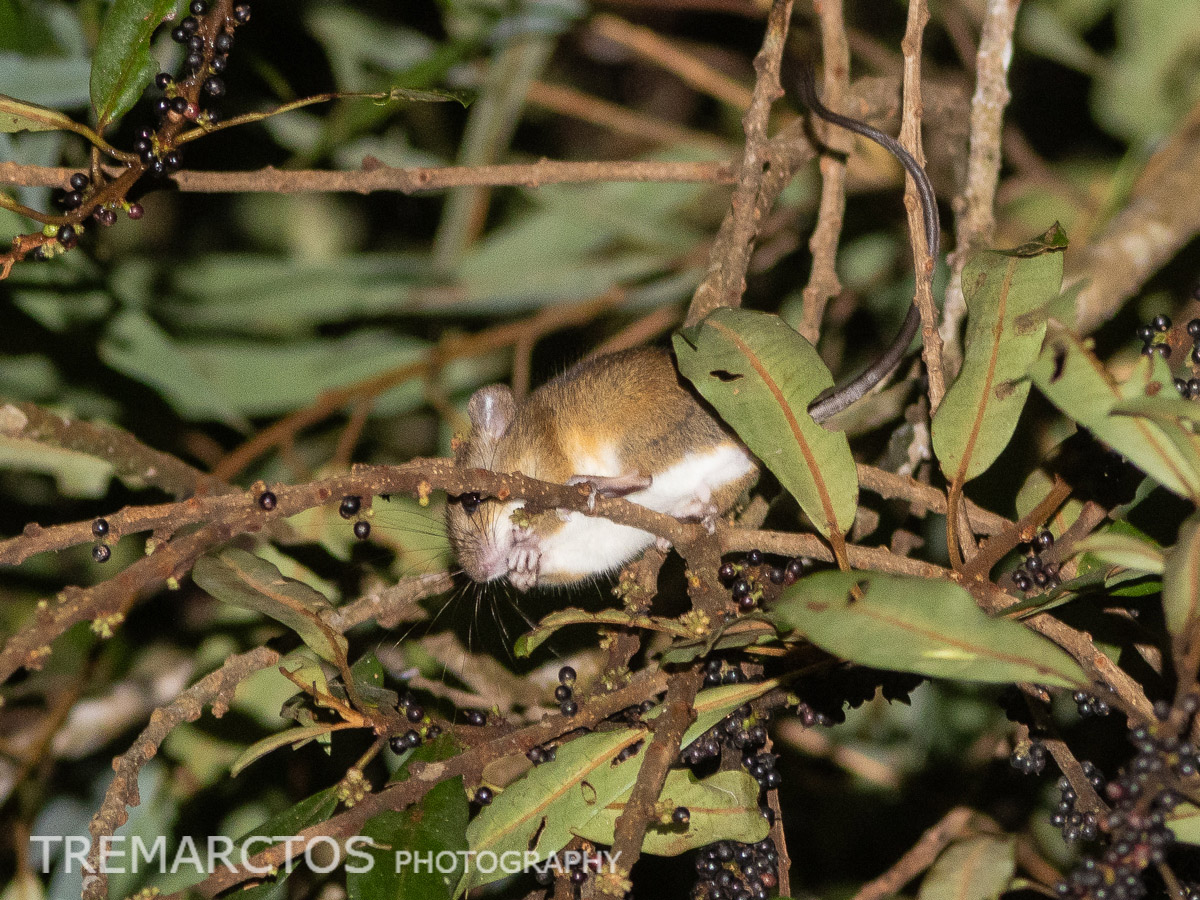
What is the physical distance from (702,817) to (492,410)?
1658mm

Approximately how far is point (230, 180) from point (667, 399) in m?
1.28

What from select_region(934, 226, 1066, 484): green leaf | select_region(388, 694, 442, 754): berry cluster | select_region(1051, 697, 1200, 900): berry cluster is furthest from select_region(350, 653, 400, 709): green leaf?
select_region(1051, 697, 1200, 900): berry cluster

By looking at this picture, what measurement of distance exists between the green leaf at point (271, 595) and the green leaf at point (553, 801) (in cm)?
44

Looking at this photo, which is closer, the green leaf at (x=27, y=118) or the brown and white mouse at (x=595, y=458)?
the green leaf at (x=27, y=118)

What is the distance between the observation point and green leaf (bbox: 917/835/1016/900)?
2.69 m

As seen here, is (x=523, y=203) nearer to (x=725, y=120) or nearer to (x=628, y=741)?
(x=725, y=120)

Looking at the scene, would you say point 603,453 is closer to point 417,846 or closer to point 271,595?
point 271,595

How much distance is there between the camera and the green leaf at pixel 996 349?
6.75 ft

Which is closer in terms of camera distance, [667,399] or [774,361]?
[774,361]

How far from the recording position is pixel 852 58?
5.45 m

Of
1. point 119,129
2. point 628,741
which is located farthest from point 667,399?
point 119,129

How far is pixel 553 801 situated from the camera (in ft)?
7.13

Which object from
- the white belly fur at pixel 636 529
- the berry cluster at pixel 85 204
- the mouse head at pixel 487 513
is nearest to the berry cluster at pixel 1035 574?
the white belly fur at pixel 636 529

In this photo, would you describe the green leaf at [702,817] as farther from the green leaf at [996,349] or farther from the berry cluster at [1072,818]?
the green leaf at [996,349]
